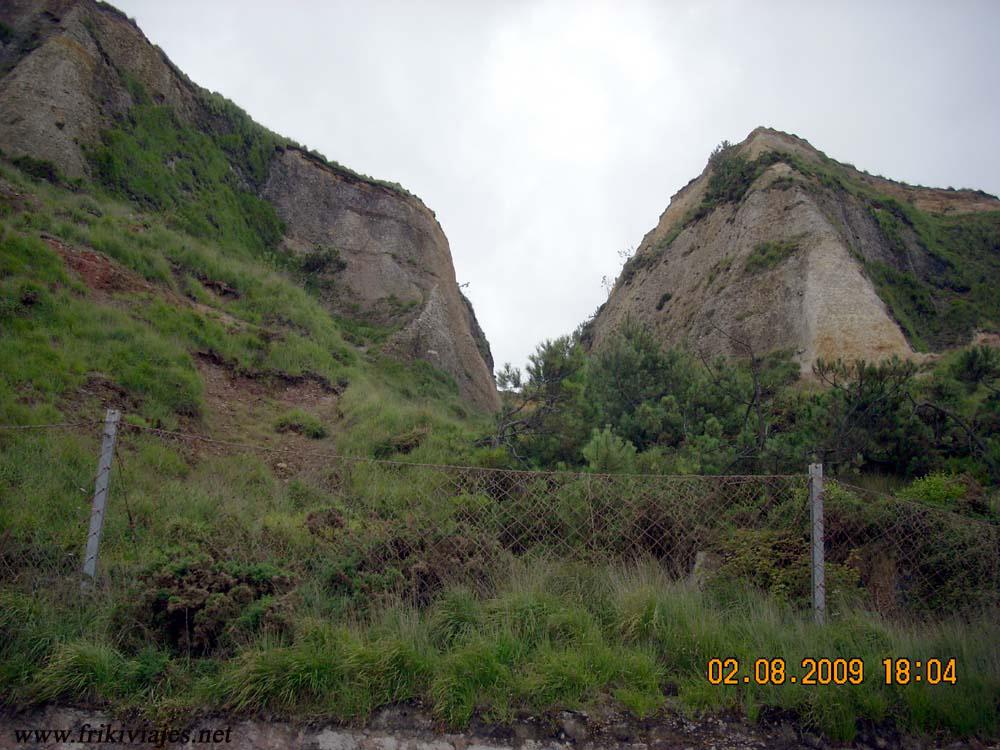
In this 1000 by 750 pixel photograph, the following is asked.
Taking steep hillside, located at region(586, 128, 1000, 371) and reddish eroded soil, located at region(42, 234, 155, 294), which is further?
steep hillside, located at region(586, 128, 1000, 371)

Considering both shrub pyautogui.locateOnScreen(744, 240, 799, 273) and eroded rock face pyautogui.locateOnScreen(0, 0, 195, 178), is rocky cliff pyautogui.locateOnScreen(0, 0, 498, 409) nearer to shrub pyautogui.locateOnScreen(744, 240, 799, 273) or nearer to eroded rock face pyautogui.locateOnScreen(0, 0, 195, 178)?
eroded rock face pyautogui.locateOnScreen(0, 0, 195, 178)

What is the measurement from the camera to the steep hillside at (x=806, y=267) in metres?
21.0

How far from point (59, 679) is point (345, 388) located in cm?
1192

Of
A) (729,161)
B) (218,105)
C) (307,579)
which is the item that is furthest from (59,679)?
(729,161)

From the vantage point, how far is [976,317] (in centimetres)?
2497

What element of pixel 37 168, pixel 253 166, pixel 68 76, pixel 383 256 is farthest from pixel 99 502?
pixel 253 166

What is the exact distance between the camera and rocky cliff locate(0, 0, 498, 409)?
1900cm

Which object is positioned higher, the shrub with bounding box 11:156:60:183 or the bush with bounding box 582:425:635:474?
the shrub with bounding box 11:156:60:183

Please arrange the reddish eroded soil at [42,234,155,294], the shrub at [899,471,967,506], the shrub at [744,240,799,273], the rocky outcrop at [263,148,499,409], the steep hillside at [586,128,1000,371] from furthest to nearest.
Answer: the rocky outcrop at [263,148,499,409] < the shrub at [744,240,799,273] < the steep hillside at [586,128,1000,371] < the reddish eroded soil at [42,234,155,294] < the shrub at [899,471,967,506]

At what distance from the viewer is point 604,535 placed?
16.2ft

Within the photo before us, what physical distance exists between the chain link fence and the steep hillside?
12630mm

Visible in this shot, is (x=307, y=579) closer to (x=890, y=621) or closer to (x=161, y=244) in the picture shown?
(x=890, y=621)

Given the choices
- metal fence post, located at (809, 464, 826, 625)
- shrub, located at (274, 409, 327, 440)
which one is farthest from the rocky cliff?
metal fence post, located at (809, 464, 826, 625)

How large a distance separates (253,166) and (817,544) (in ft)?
93.0
